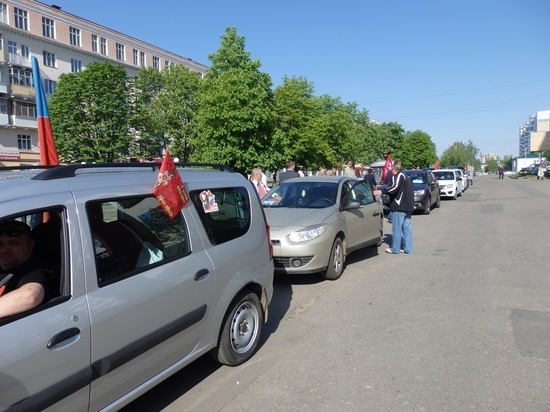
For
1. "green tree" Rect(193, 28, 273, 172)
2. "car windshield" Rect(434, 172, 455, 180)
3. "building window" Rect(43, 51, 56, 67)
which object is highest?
"building window" Rect(43, 51, 56, 67)

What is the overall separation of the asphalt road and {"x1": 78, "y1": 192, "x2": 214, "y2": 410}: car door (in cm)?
66

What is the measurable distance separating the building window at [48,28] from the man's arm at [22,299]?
5935cm

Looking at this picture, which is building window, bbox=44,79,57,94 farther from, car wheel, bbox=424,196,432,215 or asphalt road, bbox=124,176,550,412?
asphalt road, bbox=124,176,550,412

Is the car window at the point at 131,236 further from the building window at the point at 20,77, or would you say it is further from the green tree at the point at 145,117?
the building window at the point at 20,77

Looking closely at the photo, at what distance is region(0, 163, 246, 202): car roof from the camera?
2.51m

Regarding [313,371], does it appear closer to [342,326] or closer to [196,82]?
[342,326]

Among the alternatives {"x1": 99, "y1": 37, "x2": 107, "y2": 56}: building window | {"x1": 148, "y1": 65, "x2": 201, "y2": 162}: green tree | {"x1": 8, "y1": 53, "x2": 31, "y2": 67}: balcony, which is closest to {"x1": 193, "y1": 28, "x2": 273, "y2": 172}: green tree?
{"x1": 148, "y1": 65, "x2": 201, "y2": 162}: green tree

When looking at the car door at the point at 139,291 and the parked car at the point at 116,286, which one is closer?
the parked car at the point at 116,286

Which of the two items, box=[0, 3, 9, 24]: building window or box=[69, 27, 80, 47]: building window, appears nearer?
box=[0, 3, 9, 24]: building window

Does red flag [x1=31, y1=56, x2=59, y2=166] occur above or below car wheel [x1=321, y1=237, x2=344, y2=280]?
above

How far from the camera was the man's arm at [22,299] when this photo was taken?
7.50 feet

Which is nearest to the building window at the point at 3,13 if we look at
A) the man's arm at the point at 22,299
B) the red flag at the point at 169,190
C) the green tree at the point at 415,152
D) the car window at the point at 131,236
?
the red flag at the point at 169,190

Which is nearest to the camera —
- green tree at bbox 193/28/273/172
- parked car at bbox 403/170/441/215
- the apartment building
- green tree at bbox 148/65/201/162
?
parked car at bbox 403/170/441/215

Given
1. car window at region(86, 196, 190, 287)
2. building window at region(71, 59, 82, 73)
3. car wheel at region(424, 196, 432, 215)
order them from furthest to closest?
building window at region(71, 59, 82, 73)
car wheel at region(424, 196, 432, 215)
car window at region(86, 196, 190, 287)
